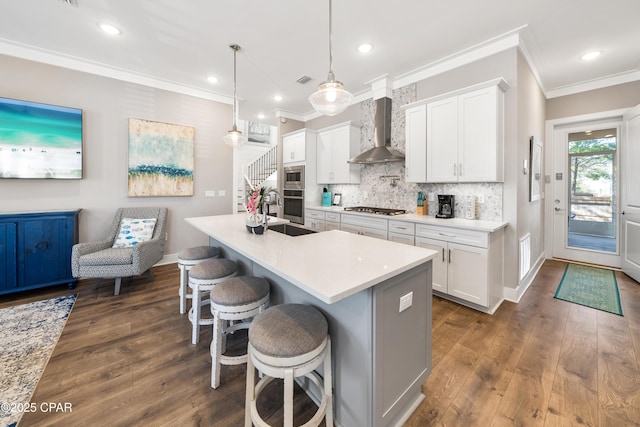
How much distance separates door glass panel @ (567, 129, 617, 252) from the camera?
414 cm

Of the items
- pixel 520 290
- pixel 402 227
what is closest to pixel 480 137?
pixel 402 227

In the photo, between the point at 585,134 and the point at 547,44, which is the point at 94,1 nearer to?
the point at 547,44

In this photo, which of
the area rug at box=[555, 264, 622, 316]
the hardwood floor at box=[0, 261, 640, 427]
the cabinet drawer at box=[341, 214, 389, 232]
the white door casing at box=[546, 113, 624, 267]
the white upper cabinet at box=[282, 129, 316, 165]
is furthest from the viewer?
the white upper cabinet at box=[282, 129, 316, 165]

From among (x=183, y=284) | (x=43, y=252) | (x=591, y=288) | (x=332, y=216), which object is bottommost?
(x=591, y=288)

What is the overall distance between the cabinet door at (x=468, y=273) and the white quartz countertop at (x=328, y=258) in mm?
1386

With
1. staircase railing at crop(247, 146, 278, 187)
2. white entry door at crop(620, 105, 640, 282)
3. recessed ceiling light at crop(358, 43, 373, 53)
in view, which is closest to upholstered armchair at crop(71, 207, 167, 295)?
recessed ceiling light at crop(358, 43, 373, 53)

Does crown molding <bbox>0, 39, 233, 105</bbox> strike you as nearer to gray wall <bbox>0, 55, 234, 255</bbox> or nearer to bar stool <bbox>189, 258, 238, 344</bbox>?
gray wall <bbox>0, 55, 234, 255</bbox>

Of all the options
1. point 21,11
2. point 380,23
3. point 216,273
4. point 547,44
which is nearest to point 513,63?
point 547,44

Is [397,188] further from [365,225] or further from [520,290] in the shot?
[520,290]

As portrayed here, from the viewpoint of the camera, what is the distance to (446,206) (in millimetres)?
3293

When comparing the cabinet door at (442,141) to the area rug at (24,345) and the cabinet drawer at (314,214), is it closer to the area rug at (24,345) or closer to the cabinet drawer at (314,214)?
the cabinet drawer at (314,214)

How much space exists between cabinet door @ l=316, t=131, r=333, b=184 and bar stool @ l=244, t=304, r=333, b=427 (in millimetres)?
3576

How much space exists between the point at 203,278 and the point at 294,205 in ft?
10.6

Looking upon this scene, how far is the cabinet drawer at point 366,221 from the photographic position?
11.4 ft
